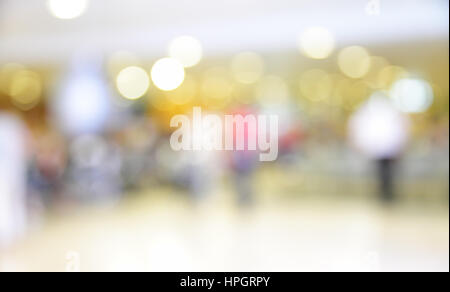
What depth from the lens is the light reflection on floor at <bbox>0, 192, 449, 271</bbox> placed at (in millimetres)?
1657

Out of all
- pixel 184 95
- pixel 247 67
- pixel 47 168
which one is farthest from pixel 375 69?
pixel 47 168

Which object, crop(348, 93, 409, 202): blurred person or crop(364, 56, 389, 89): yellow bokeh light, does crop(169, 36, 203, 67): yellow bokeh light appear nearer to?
crop(348, 93, 409, 202): blurred person

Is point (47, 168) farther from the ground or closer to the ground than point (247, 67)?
closer to the ground

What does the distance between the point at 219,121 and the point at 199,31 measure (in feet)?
9.34

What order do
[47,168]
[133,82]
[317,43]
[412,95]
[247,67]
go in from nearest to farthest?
[412,95] < [47,168] < [133,82] < [317,43] < [247,67]

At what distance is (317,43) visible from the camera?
4.59 m

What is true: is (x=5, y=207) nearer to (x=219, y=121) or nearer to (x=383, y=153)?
(x=219, y=121)

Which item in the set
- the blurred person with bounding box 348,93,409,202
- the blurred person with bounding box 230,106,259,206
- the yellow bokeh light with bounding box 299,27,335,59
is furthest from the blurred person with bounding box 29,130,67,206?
the blurred person with bounding box 348,93,409,202

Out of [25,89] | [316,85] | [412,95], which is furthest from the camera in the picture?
[25,89]

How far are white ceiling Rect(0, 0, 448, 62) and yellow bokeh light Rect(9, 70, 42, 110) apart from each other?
92cm

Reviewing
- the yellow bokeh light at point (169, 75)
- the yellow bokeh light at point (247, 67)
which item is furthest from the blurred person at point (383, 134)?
the yellow bokeh light at point (169, 75)

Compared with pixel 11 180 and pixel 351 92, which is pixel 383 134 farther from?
pixel 11 180

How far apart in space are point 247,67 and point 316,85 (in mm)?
978
